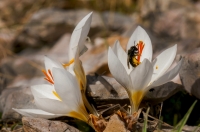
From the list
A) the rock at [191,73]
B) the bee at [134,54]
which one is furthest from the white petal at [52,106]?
the rock at [191,73]

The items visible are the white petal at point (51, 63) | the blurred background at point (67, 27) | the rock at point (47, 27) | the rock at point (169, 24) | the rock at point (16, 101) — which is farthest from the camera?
the rock at point (47, 27)

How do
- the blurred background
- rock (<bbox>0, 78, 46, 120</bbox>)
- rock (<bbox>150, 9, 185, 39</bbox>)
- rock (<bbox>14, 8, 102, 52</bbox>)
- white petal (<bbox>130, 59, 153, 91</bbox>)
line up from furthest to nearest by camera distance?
rock (<bbox>14, 8, 102, 52</bbox>)
rock (<bbox>150, 9, 185, 39</bbox>)
the blurred background
rock (<bbox>0, 78, 46, 120</bbox>)
white petal (<bbox>130, 59, 153, 91</bbox>)

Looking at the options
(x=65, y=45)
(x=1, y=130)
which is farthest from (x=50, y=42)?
(x=1, y=130)

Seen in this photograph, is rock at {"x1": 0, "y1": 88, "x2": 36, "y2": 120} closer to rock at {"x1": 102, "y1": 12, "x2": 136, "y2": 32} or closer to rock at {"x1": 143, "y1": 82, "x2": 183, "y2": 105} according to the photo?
rock at {"x1": 143, "y1": 82, "x2": 183, "y2": 105}

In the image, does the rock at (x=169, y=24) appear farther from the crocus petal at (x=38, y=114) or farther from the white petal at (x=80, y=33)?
the crocus petal at (x=38, y=114)

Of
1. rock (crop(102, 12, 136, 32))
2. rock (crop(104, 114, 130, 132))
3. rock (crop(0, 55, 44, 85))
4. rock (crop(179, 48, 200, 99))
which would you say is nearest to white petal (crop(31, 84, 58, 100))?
rock (crop(104, 114, 130, 132))

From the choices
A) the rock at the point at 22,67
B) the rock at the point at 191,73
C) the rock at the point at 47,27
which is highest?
the rock at the point at 191,73

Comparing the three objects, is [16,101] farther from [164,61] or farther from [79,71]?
[164,61]

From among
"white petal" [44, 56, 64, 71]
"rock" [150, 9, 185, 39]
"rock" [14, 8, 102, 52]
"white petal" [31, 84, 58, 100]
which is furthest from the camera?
"rock" [14, 8, 102, 52]
